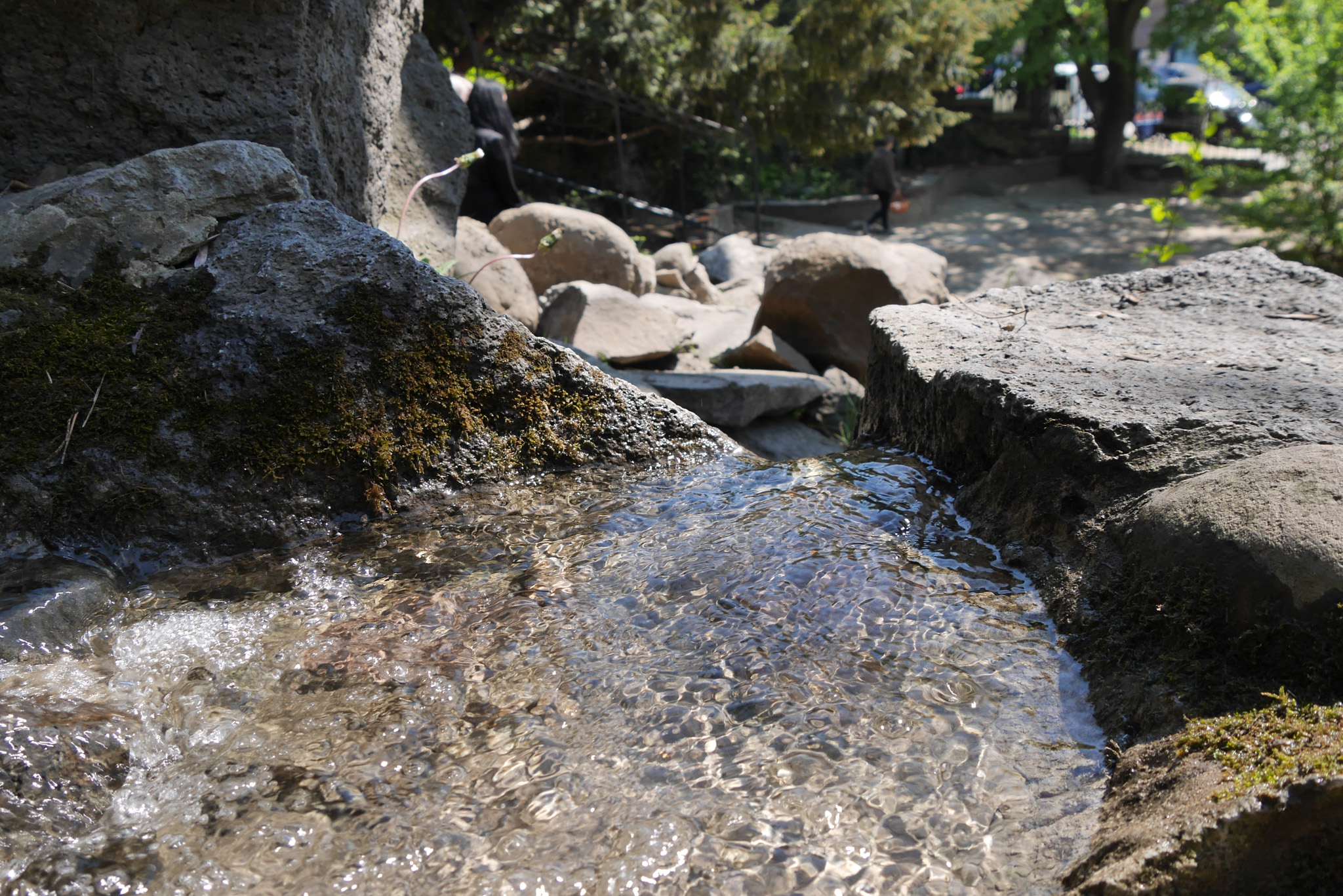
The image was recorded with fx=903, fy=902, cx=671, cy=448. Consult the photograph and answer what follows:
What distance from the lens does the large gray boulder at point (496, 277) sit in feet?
20.4

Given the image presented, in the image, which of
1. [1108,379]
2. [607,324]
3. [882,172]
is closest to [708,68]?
[882,172]

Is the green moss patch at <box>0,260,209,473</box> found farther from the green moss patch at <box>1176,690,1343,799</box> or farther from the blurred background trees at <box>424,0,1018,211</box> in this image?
the blurred background trees at <box>424,0,1018,211</box>

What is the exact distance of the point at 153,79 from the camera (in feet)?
11.2

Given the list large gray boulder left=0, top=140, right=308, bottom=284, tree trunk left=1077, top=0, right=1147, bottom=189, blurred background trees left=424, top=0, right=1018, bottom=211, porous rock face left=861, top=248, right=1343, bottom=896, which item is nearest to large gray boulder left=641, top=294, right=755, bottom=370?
porous rock face left=861, top=248, right=1343, bottom=896

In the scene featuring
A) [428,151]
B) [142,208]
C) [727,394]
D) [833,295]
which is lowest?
[727,394]

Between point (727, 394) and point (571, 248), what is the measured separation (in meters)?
3.24

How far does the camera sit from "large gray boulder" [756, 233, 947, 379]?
7406mm

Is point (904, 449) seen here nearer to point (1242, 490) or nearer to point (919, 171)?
point (1242, 490)

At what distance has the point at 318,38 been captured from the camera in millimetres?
3719

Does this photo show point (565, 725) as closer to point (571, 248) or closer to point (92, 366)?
point (92, 366)

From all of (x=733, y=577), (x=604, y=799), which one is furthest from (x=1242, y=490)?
(x=604, y=799)

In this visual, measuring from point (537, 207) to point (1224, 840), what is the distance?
7.78m

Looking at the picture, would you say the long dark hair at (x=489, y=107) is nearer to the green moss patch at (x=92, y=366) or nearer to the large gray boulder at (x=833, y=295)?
the large gray boulder at (x=833, y=295)

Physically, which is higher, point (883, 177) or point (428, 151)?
point (883, 177)
